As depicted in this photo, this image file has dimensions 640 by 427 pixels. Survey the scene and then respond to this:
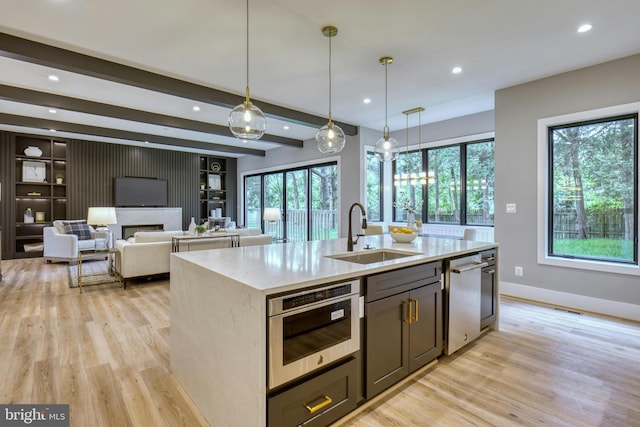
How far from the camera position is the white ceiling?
2.63 metres

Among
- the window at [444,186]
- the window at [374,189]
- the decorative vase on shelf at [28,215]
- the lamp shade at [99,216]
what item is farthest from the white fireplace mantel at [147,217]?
the window at [444,186]

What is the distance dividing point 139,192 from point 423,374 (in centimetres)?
865

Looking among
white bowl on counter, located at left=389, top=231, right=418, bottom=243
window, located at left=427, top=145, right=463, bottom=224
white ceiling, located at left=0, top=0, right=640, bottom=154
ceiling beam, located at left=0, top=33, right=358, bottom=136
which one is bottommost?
white bowl on counter, located at left=389, top=231, right=418, bottom=243

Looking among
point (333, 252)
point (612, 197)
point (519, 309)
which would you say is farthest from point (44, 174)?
point (612, 197)

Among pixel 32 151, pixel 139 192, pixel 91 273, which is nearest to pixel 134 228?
pixel 139 192

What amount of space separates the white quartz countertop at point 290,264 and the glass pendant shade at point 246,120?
103 centimetres

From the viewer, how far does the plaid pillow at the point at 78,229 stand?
660 cm

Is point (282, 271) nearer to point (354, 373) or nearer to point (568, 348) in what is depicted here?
point (354, 373)

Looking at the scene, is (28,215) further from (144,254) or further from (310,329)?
(310,329)

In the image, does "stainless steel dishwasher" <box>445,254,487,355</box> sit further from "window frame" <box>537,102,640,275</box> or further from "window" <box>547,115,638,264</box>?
"window" <box>547,115,638,264</box>

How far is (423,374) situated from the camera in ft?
7.53

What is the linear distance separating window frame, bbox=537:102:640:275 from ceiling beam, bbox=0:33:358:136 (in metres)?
3.92

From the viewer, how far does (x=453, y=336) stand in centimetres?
252

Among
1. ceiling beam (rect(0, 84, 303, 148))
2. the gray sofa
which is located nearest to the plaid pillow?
the gray sofa
